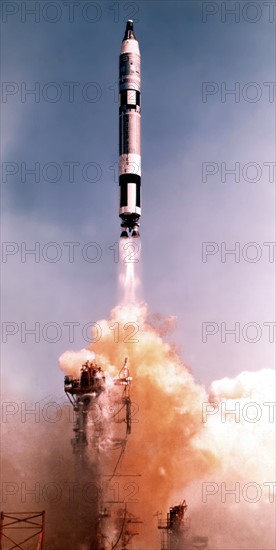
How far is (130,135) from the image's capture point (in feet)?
246

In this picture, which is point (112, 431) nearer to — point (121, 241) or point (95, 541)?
point (95, 541)

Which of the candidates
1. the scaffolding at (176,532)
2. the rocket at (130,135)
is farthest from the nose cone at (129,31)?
the scaffolding at (176,532)

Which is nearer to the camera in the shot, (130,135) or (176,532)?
(130,135)

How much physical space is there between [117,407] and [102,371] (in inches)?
180

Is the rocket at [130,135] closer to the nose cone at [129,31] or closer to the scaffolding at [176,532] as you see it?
the nose cone at [129,31]

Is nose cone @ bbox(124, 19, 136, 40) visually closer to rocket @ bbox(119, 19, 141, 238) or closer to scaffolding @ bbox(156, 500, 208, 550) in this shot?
rocket @ bbox(119, 19, 141, 238)

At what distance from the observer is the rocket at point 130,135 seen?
241 ft

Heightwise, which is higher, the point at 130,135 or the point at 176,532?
the point at 130,135

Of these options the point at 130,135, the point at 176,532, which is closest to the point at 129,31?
the point at 130,135

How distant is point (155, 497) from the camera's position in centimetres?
8288

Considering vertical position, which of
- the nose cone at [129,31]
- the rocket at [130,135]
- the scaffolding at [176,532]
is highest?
the nose cone at [129,31]

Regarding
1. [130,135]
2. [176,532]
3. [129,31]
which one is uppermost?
[129,31]

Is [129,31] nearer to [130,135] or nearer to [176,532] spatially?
[130,135]

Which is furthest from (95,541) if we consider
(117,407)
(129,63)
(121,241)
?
(129,63)
